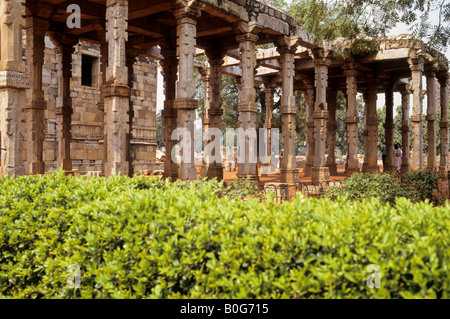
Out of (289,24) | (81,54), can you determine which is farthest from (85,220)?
(81,54)

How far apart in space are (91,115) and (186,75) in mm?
8648

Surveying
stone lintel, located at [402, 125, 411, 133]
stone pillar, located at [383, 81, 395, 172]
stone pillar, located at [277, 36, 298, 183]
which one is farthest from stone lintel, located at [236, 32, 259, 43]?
stone lintel, located at [402, 125, 411, 133]

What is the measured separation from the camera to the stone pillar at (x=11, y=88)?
243 inches

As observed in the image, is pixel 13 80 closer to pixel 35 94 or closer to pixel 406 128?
pixel 35 94

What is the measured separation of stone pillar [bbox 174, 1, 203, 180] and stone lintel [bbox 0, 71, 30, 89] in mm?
3207

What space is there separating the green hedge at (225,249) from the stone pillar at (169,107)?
26.0 ft

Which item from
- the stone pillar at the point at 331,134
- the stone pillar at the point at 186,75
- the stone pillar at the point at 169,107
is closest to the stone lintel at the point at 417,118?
the stone pillar at the point at 331,134

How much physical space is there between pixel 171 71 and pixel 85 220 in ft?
30.6

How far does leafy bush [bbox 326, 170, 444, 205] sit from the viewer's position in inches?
328

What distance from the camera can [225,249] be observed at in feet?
8.65

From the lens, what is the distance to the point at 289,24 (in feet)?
40.0

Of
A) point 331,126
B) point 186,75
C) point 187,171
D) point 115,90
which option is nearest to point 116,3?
point 115,90

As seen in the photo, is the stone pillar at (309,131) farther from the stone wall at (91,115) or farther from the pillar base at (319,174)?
the stone wall at (91,115)

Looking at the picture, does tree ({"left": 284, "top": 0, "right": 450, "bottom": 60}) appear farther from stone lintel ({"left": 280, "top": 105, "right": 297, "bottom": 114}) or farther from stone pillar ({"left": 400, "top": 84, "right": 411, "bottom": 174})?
stone pillar ({"left": 400, "top": 84, "right": 411, "bottom": 174})
